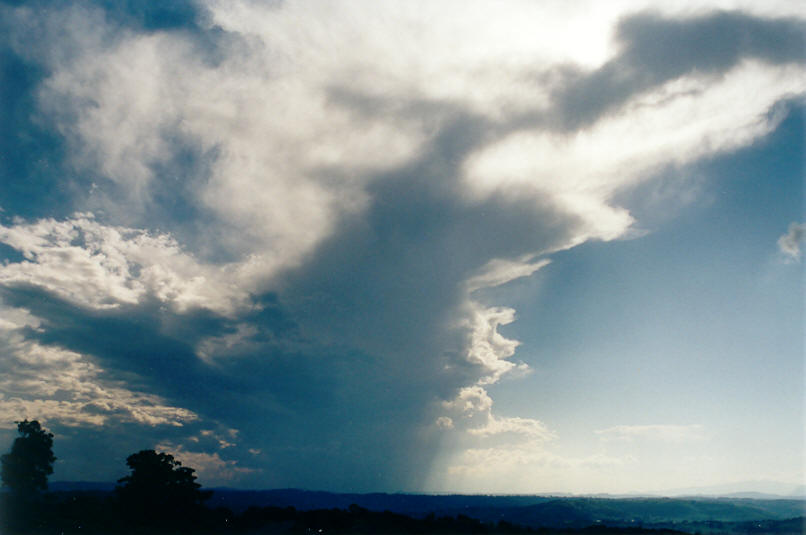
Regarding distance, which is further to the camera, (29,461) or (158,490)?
(29,461)

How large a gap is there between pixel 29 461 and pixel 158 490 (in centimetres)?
3149

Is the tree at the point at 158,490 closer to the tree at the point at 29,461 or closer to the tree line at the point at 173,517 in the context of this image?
the tree line at the point at 173,517

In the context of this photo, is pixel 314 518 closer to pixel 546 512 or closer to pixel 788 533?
pixel 788 533

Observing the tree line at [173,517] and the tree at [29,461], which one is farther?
the tree at [29,461]

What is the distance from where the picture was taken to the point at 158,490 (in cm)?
5909

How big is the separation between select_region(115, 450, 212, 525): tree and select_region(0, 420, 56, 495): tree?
1041 inches

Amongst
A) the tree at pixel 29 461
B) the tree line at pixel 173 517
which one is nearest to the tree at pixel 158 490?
the tree line at pixel 173 517

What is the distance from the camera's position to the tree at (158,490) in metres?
57.8

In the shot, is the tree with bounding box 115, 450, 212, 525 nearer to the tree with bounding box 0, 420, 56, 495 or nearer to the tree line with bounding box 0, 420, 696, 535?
the tree line with bounding box 0, 420, 696, 535

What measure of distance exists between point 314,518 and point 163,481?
73.2 feet

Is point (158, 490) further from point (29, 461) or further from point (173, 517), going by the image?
point (29, 461)

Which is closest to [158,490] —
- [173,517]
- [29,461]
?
[173,517]

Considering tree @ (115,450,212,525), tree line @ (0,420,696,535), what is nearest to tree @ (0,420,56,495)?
tree line @ (0,420,696,535)

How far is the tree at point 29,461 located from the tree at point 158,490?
1041 inches
